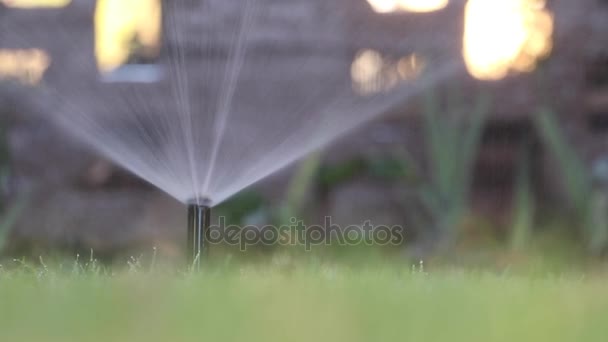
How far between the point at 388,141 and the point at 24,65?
189cm

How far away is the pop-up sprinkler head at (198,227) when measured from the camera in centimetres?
237

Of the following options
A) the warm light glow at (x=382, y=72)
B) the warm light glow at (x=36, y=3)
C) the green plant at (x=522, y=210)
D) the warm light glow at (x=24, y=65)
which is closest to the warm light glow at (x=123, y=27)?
the warm light glow at (x=36, y=3)

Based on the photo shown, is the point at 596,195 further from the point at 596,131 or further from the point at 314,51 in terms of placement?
the point at 314,51

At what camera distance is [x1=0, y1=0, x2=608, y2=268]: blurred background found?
457 centimetres

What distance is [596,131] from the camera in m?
4.77

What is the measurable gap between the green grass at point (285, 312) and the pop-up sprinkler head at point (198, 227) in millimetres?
433

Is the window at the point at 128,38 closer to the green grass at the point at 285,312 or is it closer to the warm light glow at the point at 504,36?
the warm light glow at the point at 504,36

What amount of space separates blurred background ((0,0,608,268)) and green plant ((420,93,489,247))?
0.02 metres

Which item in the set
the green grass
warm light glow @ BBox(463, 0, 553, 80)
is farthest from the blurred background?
the green grass

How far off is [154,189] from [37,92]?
77cm

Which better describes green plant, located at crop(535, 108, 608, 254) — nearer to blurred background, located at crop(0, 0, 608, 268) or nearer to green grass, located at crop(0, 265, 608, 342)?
blurred background, located at crop(0, 0, 608, 268)

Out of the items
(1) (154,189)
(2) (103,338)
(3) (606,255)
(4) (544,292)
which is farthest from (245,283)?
(1) (154,189)

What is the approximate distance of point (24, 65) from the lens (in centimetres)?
473

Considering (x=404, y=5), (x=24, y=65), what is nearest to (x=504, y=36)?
(x=404, y=5)
